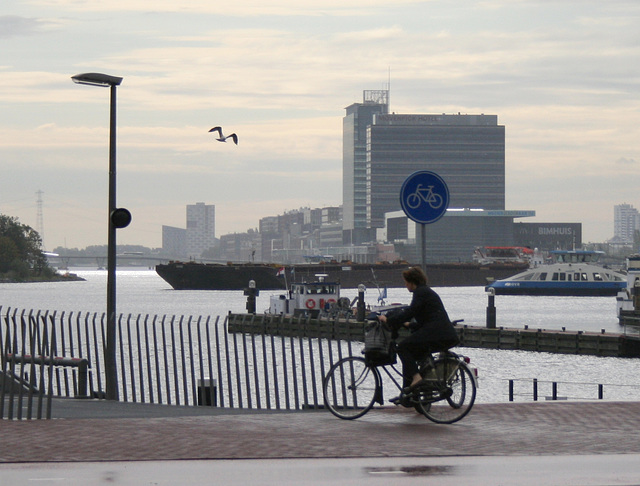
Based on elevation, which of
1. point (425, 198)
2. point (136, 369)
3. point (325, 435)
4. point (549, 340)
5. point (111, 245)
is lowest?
point (136, 369)

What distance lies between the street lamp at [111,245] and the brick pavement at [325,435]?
4.32 metres

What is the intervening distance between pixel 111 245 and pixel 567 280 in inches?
4998

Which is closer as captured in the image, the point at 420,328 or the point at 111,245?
the point at 420,328

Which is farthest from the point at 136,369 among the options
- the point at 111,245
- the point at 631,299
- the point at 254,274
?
the point at 254,274

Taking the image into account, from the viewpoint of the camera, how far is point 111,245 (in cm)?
1988

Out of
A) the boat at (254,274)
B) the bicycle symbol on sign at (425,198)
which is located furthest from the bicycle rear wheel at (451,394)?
the boat at (254,274)

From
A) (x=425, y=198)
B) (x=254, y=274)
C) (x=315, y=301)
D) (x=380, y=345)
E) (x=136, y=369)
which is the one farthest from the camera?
(x=254, y=274)

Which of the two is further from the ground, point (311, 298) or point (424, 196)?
point (424, 196)

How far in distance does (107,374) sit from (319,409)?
4532 millimetres

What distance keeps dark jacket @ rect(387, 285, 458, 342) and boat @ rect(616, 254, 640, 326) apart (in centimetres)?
6455

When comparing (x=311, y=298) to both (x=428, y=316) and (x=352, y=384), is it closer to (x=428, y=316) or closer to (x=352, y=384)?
(x=352, y=384)

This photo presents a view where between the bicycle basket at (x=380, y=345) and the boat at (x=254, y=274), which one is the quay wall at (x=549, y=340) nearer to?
the bicycle basket at (x=380, y=345)

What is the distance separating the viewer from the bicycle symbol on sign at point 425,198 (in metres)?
14.9

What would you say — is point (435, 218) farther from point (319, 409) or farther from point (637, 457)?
point (637, 457)
